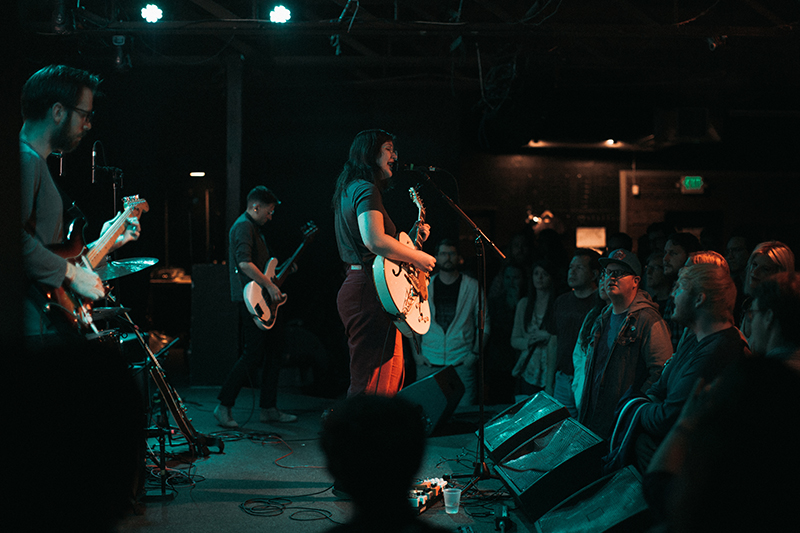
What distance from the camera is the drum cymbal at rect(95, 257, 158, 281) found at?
2.98m

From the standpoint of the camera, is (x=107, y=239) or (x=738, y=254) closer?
(x=107, y=239)

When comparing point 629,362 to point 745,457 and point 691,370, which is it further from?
point 745,457

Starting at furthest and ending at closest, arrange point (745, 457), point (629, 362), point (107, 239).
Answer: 1. point (629, 362)
2. point (107, 239)
3. point (745, 457)

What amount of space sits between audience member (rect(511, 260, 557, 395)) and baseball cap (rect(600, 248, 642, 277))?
1.30m

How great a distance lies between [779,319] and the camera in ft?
7.22

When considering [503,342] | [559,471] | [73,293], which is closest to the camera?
[73,293]

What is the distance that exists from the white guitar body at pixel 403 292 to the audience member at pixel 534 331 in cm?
211

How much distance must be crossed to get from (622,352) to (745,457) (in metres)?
2.59

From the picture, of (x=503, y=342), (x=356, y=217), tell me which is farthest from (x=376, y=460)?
(x=503, y=342)

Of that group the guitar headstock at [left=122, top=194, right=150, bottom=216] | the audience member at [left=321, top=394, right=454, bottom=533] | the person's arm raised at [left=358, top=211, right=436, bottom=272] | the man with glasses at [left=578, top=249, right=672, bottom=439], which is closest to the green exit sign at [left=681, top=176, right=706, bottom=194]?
the man with glasses at [left=578, top=249, right=672, bottom=439]

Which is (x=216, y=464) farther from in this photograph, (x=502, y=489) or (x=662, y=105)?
(x=662, y=105)

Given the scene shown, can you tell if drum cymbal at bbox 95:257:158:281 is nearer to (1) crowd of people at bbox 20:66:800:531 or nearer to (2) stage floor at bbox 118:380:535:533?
(1) crowd of people at bbox 20:66:800:531

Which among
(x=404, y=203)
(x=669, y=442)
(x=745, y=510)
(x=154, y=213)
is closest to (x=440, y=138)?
(x=404, y=203)

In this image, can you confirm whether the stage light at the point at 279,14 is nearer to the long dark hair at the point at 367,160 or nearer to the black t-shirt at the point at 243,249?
the black t-shirt at the point at 243,249
